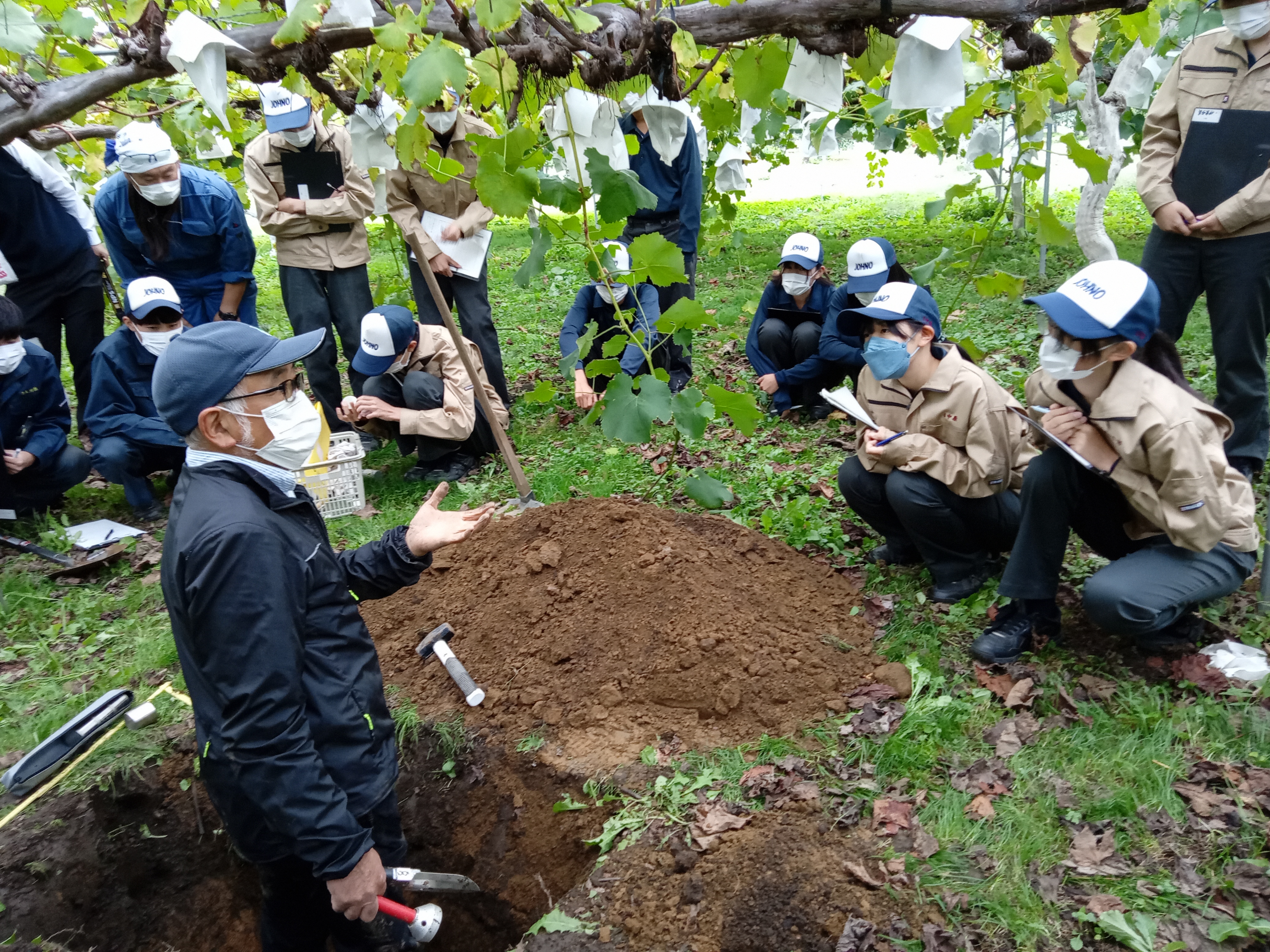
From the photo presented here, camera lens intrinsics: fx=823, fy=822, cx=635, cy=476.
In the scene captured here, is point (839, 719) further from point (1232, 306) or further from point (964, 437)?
point (1232, 306)

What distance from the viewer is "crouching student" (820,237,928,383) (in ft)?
14.3

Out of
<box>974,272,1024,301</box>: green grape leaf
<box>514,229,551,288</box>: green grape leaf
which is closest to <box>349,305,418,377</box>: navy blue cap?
<box>514,229,551,288</box>: green grape leaf

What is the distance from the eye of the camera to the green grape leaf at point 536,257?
2.56m

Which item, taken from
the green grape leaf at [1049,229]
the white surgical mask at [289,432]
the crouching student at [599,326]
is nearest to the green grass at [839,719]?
the crouching student at [599,326]

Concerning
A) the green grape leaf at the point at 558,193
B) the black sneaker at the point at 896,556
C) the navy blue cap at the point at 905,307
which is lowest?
the black sneaker at the point at 896,556

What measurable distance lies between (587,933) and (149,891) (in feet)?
5.52

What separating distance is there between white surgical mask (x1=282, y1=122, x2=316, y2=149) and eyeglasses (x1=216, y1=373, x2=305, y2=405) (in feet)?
10.4

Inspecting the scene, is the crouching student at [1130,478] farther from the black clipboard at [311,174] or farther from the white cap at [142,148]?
the white cap at [142,148]

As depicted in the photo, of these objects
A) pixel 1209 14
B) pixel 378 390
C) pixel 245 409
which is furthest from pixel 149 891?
pixel 1209 14

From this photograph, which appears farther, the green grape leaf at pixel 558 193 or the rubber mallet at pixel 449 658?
the rubber mallet at pixel 449 658

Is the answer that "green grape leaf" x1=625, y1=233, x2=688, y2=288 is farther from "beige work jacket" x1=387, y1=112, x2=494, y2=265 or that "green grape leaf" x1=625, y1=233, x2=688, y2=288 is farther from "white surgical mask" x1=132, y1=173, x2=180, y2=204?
"white surgical mask" x1=132, y1=173, x2=180, y2=204

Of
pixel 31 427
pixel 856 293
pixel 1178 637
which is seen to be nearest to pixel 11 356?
pixel 31 427

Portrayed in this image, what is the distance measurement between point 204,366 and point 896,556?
8.88 ft

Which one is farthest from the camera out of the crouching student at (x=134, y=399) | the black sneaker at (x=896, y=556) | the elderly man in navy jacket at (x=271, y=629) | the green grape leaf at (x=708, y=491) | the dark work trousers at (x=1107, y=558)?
the crouching student at (x=134, y=399)
